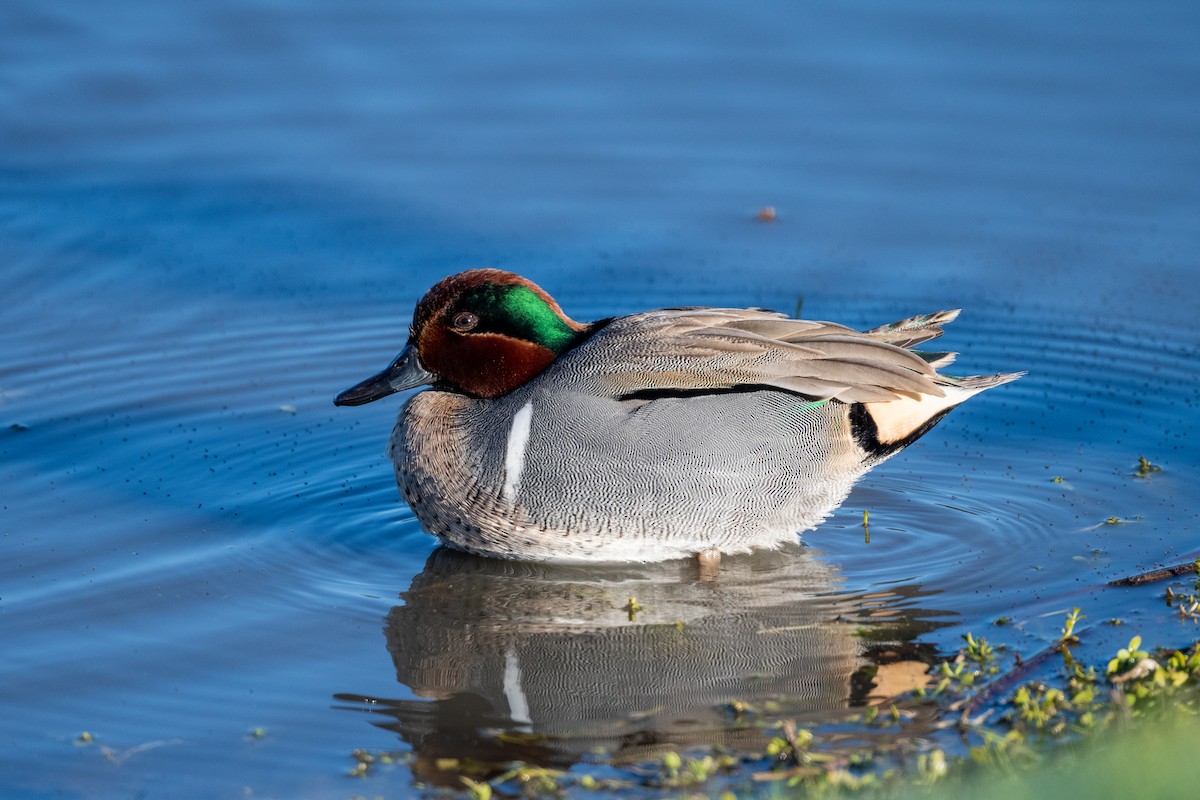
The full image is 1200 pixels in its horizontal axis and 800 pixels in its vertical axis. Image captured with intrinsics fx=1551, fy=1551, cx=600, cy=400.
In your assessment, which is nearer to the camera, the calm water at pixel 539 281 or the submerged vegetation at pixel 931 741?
the submerged vegetation at pixel 931 741

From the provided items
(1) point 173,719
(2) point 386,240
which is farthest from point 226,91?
(1) point 173,719

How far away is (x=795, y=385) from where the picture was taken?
233 inches

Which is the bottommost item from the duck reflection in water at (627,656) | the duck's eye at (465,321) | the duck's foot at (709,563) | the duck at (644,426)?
the duck reflection in water at (627,656)

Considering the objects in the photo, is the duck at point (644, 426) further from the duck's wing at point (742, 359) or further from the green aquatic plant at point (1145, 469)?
the green aquatic plant at point (1145, 469)

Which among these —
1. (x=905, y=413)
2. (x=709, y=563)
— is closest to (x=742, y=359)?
(x=905, y=413)

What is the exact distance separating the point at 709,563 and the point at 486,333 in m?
1.28

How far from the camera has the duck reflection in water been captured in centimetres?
483

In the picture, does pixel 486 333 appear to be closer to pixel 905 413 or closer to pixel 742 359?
pixel 742 359

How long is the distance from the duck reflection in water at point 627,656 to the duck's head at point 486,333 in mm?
753

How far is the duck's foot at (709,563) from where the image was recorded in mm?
6133

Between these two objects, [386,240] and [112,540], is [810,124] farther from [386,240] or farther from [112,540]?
[112,540]

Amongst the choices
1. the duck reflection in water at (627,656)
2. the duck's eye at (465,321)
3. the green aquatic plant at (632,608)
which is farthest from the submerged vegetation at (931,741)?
the duck's eye at (465,321)

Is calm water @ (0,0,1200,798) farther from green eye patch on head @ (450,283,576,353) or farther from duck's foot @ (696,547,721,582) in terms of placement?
green eye patch on head @ (450,283,576,353)

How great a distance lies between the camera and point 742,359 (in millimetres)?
5953
